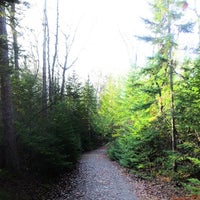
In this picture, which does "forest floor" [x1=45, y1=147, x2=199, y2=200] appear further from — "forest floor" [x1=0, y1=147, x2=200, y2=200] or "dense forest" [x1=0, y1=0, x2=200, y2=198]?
"dense forest" [x1=0, y1=0, x2=200, y2=198]

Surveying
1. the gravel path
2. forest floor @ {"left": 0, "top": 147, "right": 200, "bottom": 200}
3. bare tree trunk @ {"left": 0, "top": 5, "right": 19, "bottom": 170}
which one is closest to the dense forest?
bare tree trunk @ {"left": 0, "top": 5, "right": 19, "bottom": 170}

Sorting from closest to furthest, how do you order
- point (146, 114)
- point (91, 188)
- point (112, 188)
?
point (91, 188) → point (112, 188) → point (146, 114)

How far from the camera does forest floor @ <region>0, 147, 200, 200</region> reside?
7934 mm

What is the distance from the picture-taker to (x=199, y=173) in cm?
1194

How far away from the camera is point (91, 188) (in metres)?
10.9

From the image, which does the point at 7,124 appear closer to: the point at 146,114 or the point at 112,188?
the point at 112,188

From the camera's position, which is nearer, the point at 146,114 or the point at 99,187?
the point at 99,187

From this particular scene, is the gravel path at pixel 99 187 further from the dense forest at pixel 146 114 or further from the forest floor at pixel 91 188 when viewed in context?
the dense forest at pixel 146 114

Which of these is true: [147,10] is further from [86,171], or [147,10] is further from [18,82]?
[86,171]

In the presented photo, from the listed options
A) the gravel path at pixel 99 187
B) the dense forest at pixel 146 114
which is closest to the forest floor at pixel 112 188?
the gravel path at pixel 99 187

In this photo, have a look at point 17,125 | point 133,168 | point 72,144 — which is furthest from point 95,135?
point 17,125

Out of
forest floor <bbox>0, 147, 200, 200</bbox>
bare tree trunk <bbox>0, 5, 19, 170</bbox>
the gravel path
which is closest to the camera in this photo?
forest floor <bbox>0, 147, 200, 200</bbox>

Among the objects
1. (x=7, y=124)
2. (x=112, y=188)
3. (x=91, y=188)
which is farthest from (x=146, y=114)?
(x=7, y=124)

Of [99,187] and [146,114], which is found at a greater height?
[146,114]
